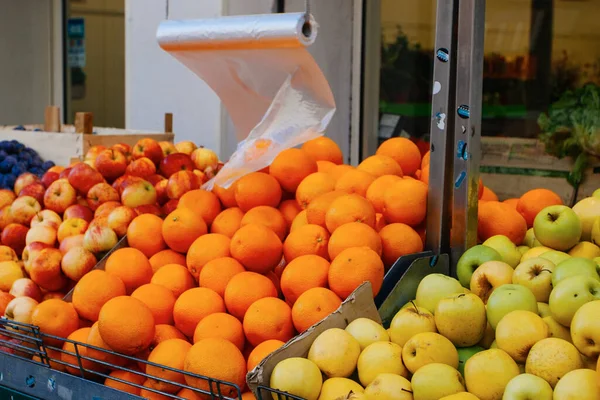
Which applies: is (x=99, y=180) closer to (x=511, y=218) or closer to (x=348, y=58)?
(x=511, y=218)

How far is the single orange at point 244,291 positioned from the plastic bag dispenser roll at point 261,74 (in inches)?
21.5

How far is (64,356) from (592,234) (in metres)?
1.75

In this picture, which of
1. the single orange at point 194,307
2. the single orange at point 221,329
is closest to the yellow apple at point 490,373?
the single orange at point 221,329

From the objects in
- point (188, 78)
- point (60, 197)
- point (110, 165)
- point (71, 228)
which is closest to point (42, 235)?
point (71, 228)

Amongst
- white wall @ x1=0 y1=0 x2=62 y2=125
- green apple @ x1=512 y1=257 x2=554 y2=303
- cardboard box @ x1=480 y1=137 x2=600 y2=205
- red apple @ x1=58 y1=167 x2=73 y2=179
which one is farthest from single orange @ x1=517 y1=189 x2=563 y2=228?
white wall @ x1=0 y1=0 x2=62 y2=125

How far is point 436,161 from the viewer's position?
2521mm

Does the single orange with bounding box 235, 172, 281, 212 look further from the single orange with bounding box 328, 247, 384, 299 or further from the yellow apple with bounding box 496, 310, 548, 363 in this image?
the yellow apple with bounding box 496, 310, 548, 363

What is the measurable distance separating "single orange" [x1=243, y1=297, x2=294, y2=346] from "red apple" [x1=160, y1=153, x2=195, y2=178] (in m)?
1.46

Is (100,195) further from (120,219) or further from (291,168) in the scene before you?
(291,168)

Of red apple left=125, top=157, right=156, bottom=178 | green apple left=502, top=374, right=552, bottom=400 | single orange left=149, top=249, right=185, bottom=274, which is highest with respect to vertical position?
red apple left=125, top=157, right=156, bottom=178

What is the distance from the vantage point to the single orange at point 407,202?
259 cm

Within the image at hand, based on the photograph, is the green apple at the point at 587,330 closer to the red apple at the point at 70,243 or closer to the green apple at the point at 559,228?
the green apple at the point at 559,228

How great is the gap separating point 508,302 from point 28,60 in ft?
24.9

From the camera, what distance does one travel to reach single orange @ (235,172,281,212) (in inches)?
112
